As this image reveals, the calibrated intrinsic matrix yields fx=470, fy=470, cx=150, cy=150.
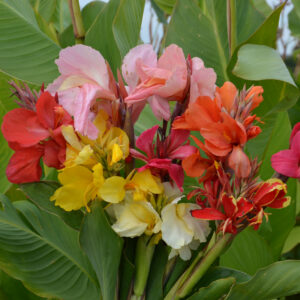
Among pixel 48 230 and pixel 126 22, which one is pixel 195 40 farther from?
pixel 48 230

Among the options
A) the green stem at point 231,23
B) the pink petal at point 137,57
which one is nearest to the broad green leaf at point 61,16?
the green stem at point 231,23

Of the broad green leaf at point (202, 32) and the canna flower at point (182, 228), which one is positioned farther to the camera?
the broad green leaf at point (202, 32)

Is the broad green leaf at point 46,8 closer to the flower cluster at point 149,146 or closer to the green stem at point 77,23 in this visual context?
the green stem at point 77,23

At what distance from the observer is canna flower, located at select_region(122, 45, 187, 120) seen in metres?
0.44

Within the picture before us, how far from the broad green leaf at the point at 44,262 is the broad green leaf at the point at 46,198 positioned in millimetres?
63

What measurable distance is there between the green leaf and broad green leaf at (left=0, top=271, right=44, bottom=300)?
296mm

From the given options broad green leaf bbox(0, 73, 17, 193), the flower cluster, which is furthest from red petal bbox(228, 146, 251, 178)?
broad green leaf bbox(0, 73, 17, 193)

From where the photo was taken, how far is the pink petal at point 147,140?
0.45m

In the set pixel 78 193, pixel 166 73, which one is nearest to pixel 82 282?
pixel 78 193

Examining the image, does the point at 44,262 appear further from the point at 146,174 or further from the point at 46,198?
the point at 146,174

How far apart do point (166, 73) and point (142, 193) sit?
12 centimetres

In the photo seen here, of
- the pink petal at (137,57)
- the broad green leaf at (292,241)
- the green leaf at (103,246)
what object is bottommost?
the broad green leaf at (292,241)

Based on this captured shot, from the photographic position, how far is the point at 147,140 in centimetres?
46

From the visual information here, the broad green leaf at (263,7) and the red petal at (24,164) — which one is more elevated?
the red petal at (24,164)
